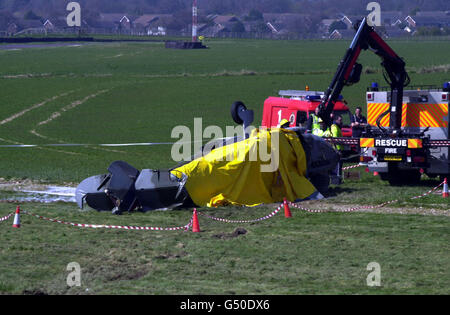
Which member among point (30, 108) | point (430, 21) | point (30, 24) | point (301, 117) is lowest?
point (301, 117)

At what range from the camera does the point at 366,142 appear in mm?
19906

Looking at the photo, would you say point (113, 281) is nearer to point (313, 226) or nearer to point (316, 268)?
point (316, 268)

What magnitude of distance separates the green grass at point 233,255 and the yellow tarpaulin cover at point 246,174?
0.89 metres

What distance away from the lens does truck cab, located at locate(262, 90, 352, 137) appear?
25117 millimetres

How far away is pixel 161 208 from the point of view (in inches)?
650

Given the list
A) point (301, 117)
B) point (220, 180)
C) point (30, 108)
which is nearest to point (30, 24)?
point (30, 108)

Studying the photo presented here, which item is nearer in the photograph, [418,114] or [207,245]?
[207,245]

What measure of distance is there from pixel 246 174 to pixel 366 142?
4396 millimetres

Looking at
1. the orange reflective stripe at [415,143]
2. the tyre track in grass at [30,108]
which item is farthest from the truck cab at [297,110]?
the tyre track in grass at [30,108]

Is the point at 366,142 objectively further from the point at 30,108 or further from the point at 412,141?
the point at 30,108

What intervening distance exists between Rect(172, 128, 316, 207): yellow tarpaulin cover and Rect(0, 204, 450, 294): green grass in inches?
35.1

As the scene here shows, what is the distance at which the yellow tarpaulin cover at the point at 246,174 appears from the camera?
1677 centimetres

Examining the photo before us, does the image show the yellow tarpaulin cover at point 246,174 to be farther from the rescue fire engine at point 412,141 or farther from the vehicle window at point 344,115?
the vehicle window at point 344,115
